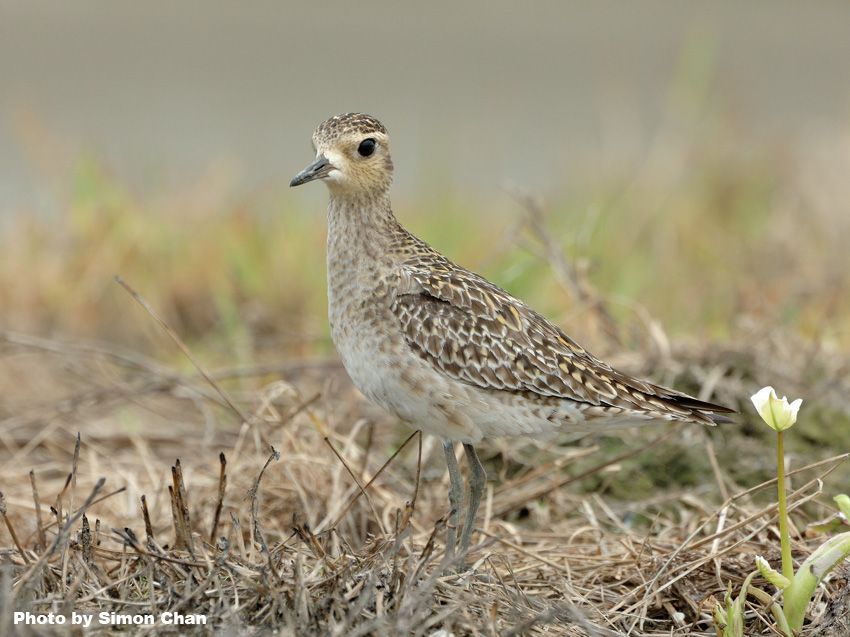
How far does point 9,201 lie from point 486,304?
635 cm

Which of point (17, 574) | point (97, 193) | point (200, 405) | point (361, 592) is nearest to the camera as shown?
point (361, 592)

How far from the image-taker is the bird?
3545mm

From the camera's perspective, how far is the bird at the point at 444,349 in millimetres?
3545

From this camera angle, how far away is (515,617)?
9.40 ft

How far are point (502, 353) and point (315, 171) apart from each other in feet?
3.07

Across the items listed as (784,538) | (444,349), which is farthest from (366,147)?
(784,538)

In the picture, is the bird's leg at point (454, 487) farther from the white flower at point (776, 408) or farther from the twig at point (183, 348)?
the white flower at point (776, 408)

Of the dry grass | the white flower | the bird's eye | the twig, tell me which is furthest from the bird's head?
the white flower

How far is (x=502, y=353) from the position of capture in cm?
362

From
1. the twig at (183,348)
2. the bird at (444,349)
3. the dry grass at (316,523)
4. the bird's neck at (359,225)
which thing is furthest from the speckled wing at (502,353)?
the twig at (183,348)

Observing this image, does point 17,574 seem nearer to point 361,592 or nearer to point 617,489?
point 361,592

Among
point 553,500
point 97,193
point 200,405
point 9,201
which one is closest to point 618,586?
point 553,500

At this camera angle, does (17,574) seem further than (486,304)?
No

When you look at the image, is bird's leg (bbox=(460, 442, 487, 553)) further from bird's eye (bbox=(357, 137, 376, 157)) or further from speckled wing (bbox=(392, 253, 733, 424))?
bird's eye (bbox=(357, 137, 376, 157))
